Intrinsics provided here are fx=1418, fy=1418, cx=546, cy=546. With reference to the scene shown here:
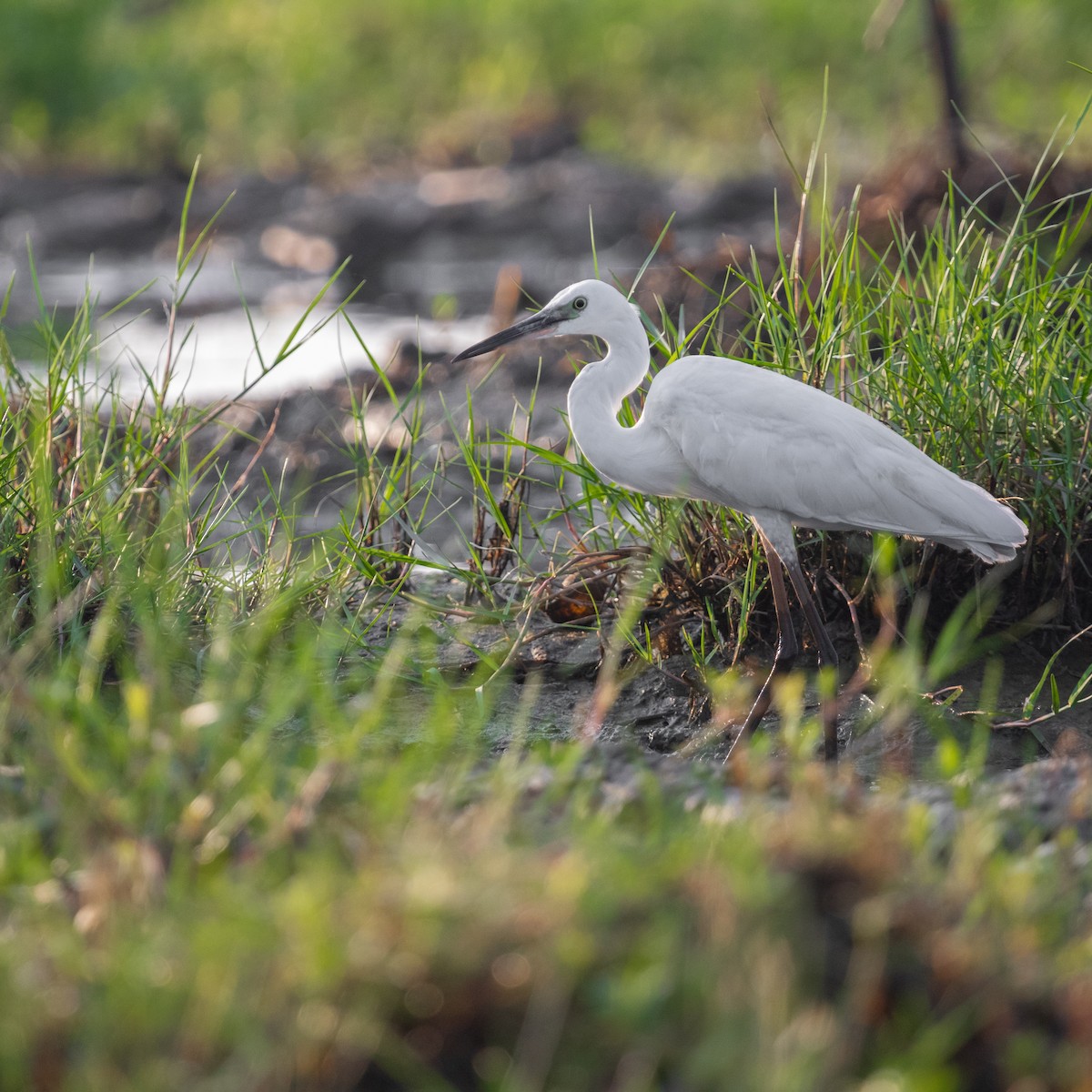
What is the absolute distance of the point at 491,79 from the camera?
13.7 meters

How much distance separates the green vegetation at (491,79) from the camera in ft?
41.4

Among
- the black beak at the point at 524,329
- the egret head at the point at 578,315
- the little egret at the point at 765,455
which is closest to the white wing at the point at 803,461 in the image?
the little egret at the point at 765,455

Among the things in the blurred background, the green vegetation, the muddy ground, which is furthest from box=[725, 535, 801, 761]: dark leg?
the green vegetation

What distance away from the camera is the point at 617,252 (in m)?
9.75

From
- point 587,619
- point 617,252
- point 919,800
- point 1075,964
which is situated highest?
point 1075,964

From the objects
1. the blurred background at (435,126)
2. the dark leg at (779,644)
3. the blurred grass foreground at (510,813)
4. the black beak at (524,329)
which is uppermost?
the black beak at (524,329)

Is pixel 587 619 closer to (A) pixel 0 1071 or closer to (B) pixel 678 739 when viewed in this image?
(B) pixel 678 739

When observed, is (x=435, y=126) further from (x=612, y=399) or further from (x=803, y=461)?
(x=803, y=461)

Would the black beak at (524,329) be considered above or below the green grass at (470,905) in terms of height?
above

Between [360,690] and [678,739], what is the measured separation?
2.50 ft

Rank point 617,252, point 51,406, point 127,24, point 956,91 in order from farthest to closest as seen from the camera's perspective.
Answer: point 127,24 < point 617,252 < point 956,91 < point 51,406

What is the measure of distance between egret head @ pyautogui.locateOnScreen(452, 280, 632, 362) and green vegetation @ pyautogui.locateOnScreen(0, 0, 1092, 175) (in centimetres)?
883

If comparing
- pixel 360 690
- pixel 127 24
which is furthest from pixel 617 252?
pixel 127 24

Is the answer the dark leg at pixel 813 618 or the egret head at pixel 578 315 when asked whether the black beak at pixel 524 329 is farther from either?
the dark leg at pixel 813 618
